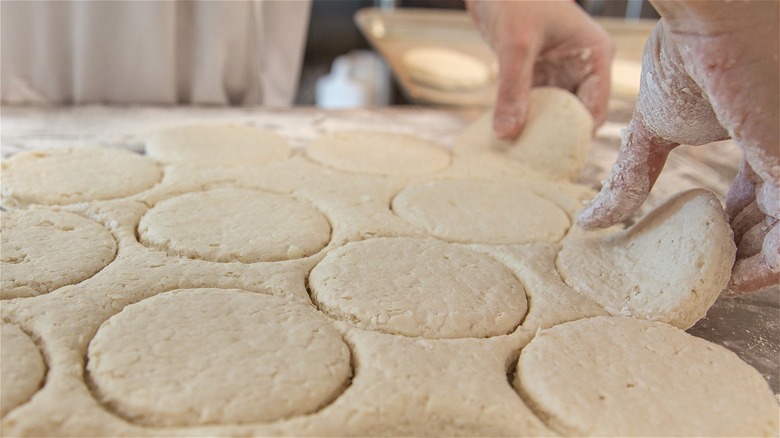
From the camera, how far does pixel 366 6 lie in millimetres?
5160

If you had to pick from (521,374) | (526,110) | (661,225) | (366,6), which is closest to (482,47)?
(366,6)

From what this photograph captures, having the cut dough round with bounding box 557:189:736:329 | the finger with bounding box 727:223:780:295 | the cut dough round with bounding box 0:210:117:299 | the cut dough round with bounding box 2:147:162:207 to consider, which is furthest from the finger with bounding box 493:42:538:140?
the cut dough round with bounding box 0:210:117:299

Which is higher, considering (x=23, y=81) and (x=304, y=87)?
(x=23, y=81)

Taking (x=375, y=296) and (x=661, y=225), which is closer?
(x=375, y=296)

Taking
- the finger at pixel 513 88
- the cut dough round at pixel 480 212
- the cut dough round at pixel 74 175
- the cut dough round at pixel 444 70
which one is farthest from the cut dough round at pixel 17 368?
the cut dough round at pixel 444 70

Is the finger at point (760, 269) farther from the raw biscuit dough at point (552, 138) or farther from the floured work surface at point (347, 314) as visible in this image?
the raw biscuit dough at point (552, 138)

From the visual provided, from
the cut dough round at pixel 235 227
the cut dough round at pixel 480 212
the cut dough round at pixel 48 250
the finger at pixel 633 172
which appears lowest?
the cut dough round at pixel 48 250

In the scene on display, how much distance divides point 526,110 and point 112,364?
4.85 ft

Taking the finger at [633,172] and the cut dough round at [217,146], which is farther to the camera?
the cut dough round at [217,146]

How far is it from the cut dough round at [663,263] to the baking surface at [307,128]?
34 cm

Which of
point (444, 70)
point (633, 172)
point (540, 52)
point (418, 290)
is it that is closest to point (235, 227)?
point (418, 290)

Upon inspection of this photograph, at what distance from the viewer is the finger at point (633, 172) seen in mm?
1186

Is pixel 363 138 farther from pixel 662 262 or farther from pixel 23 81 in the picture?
pixel 23 81

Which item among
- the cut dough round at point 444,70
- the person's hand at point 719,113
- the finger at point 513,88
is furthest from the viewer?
the cut dough round at point 444,70
